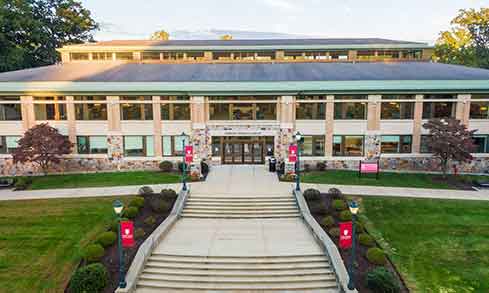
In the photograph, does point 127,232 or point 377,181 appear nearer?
point 127,232

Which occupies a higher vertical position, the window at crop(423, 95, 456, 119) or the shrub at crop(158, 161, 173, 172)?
the window at crop(423, 95, 456, 119)

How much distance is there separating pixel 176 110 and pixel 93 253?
17.8 m

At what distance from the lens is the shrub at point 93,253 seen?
15.9 metres

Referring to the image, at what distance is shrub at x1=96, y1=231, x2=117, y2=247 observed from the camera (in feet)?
56.1

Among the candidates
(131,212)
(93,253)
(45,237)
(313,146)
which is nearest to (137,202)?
(131,212)

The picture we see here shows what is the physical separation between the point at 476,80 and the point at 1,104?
43464 millimetres

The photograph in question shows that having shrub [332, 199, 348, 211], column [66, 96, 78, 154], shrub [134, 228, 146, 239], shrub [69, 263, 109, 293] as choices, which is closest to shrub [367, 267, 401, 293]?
shrub [332, 199, 348, 211]

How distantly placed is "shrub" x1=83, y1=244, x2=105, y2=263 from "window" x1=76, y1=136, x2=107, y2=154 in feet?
56.1

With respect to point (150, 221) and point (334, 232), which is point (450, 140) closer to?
point (334, 232)

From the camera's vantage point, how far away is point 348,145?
31500mm

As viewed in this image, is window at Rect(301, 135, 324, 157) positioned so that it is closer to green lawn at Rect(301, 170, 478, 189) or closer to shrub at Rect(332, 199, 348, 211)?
green lawn at Rect(301, 170, 478, 189)

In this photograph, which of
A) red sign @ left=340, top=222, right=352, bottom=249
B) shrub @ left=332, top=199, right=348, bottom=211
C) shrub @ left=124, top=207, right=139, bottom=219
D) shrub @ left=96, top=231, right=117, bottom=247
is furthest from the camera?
shrub @ left=332, top=199, right=348, bottom=211

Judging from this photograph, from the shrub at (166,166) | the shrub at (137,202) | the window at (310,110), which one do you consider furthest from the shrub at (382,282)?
the shrub at (166,166)

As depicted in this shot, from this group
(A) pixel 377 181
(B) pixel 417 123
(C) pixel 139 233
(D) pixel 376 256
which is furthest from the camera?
(B) pixel 417 123
